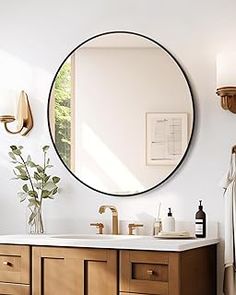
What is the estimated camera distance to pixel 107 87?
4.09 m

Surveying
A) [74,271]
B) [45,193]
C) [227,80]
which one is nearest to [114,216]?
[45,193]

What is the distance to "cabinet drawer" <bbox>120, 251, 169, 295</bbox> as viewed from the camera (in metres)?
3.23

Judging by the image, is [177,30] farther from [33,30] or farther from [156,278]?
[156,278]

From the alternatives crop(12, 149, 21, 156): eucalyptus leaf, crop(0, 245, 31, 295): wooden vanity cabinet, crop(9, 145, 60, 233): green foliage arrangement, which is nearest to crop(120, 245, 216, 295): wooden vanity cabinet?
crop(0, 245, 31, 295): wooden vanity cabinet

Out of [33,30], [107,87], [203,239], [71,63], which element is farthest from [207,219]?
[33,30]

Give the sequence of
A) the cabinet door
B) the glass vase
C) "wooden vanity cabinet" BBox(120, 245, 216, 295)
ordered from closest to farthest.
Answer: "wooden vanity cabinet" BBox(120, 245, 216, 295), the cabinet door, the glass vase

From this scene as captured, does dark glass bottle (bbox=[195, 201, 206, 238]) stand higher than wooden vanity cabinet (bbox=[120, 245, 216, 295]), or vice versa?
dark glass bottle (bbox=[195, 201, 206, 238])

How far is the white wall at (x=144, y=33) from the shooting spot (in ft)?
12.5

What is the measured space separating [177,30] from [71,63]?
70 cm

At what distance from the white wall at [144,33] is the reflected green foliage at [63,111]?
8cm

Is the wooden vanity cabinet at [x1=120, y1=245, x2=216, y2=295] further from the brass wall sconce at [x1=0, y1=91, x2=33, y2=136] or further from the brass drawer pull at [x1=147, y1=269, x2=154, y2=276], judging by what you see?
the brass wall sconce at [x1=0, y1=91, x2=33, y2=136]

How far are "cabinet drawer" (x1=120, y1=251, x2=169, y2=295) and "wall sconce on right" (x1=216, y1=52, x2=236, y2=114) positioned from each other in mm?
974

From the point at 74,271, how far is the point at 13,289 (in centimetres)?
42

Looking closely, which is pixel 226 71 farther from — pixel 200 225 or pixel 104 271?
pixel 104 271
